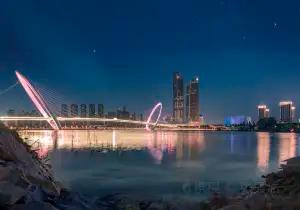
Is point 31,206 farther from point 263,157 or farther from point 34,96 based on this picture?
point 34,96

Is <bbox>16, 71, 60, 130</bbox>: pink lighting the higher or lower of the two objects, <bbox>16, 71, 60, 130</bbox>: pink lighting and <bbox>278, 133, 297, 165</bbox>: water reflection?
the higher

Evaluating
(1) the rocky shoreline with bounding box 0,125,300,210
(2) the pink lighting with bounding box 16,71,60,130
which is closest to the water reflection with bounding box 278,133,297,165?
(1) the rocky shoreline with bounding box 0,125,300,210

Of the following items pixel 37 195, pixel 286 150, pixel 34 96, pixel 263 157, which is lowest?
pixel 286 150

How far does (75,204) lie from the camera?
945 cm

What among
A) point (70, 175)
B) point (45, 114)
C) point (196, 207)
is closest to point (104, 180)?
point (70, 175)

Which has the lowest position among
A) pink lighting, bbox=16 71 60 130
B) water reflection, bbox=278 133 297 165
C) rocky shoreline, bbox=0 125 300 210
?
water reflection, bbox=278 133 297 165

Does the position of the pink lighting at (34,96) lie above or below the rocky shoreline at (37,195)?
above

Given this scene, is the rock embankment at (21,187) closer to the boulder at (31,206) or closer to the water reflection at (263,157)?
the boulder at (31,206)

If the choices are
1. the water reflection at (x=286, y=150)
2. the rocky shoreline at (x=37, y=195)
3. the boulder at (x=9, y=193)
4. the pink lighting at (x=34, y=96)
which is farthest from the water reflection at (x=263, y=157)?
the pink lighting at (x=34, y=96)

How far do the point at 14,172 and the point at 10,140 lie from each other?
7.63ft

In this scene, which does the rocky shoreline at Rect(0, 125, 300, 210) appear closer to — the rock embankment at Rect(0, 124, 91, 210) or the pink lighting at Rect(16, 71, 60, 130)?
the rock embankment at Rect(0, 124, 91, 210)

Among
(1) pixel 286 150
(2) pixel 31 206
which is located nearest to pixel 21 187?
(2) pixel 31 206

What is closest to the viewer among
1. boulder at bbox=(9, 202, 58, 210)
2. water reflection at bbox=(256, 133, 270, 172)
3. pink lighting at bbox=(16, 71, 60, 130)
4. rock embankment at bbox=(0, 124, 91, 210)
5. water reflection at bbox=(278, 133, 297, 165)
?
boulder at bbox=(9, 202, 58, 210)

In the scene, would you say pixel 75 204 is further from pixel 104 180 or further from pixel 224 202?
pixel 104 180
